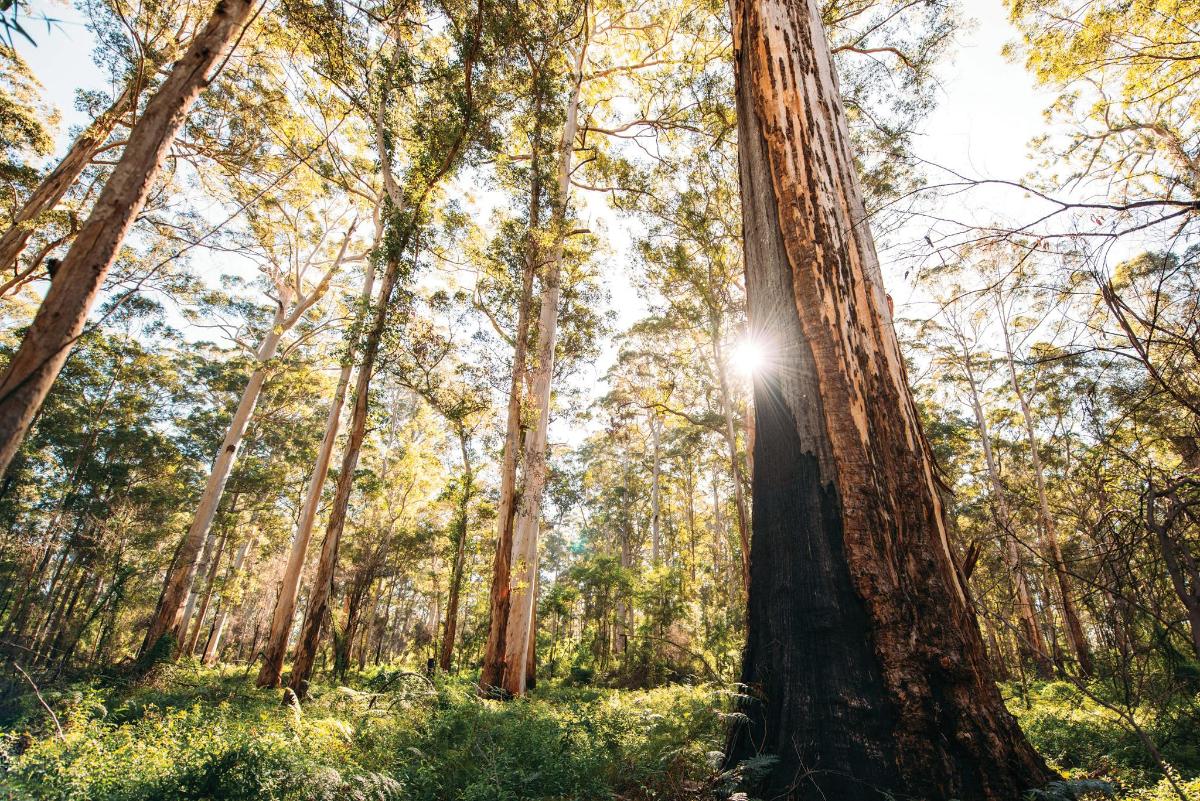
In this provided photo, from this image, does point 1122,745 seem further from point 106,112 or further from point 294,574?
point 106,112

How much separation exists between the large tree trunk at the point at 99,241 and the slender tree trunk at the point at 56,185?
323 inches

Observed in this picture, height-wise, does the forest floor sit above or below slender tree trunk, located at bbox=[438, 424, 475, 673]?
below

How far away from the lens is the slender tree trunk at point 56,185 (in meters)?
8.48

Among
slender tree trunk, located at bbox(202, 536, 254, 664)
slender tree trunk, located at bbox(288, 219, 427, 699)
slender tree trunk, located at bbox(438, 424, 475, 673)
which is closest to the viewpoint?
slender tree trunk, located at bbox(288, 219, 427, 699)

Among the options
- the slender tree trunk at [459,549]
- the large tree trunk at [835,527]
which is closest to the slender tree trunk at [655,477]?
the slender tree trunk at [459,549]

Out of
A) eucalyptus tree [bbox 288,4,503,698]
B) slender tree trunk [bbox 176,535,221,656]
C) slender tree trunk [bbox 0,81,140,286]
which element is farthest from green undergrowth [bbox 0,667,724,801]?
slender tree trunk [bbox 176,535,221,656]

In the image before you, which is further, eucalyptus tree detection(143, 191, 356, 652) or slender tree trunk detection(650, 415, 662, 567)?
slender tree trunk detection(650, 415, 662, 567)

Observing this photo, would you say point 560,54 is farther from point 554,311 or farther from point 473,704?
point 473,704

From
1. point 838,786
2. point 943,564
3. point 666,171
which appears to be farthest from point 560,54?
point 838,786

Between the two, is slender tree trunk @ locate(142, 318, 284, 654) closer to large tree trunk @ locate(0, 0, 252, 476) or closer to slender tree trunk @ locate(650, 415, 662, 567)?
large tree trunk @ locate(0, 0, 252, 476)

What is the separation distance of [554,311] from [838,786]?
9405mm

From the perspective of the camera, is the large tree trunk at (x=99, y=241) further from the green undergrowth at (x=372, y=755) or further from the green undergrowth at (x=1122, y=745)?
the green undergrowth at (x=1122, y=745)

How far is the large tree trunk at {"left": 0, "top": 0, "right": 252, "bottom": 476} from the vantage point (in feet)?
7.08

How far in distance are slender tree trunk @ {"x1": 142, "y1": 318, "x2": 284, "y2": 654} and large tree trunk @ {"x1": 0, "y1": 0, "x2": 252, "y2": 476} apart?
10.5 metres
